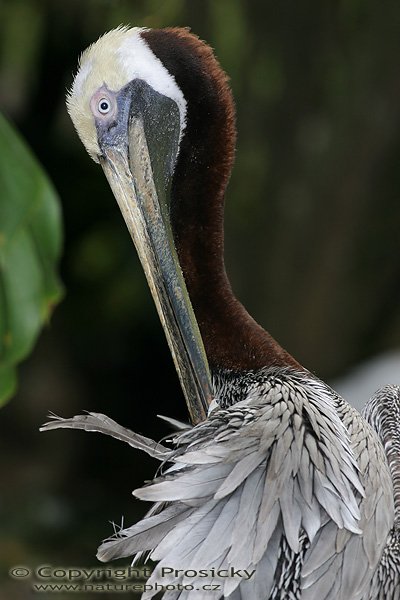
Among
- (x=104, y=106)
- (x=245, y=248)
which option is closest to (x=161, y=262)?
(x=104, y=106)

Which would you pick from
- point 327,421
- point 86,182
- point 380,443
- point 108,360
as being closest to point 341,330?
point 108,360

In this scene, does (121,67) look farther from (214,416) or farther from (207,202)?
(214,416)

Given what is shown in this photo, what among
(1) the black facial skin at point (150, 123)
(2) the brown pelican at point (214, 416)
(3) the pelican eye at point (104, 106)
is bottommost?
(2) the brown pelican at point (214, 416)

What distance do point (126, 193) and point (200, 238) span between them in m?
0.14

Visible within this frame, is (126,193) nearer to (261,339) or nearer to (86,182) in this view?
(261,339)

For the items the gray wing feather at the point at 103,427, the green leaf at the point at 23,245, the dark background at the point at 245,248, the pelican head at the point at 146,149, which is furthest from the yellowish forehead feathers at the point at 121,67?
the dark background at the point at 245,248

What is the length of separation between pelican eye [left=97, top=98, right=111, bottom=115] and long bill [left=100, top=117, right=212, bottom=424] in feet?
0.14

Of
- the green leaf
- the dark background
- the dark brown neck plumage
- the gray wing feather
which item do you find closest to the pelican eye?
the dark brown neck plumage

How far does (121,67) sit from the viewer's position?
4.61 ft

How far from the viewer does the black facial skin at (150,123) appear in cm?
142

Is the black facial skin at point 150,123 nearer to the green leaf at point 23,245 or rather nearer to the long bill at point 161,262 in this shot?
the long bill at point 161,262

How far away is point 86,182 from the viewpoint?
283 centimetres

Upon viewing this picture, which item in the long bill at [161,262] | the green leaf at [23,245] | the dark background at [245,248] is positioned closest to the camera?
the green leaf at [23,245]

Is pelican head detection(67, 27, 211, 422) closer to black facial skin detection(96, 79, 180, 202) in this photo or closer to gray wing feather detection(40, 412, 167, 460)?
black facial skin detection(96, 79, 180, 202)
